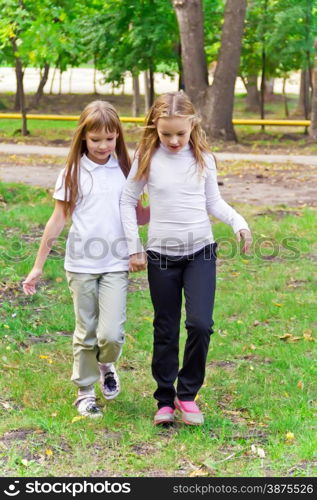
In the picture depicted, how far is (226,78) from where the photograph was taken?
749 inches

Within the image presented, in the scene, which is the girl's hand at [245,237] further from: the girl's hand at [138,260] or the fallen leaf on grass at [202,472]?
the fallen leaf on grass at [202,472]

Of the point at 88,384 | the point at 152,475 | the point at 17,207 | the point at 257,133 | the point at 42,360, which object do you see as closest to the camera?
the point at 152,475

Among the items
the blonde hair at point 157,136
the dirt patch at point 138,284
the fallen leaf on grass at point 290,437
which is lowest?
the dirt patch at point 138,284

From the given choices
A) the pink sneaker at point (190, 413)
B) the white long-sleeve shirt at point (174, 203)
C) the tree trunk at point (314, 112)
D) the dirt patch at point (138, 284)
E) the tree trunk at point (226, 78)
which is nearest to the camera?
the white long-sleeve shirt at point (174, 203)

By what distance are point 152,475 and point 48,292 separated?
355 centimetres

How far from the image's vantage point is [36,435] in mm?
4684

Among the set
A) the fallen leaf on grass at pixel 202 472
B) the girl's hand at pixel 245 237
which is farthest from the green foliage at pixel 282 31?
the fallen leaf on grass at pixel 202 472

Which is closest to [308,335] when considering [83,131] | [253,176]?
[83,131]

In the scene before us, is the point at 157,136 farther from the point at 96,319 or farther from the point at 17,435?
the point at 17,435

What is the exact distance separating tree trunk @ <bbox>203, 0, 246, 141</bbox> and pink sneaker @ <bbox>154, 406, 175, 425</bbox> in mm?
14799

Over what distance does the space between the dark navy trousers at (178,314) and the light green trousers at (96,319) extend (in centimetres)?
20

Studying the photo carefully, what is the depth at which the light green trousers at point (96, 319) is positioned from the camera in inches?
192

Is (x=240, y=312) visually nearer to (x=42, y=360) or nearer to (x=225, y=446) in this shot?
(x=42, y=360)

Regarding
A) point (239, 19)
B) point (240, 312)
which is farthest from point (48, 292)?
point (239, 19)
